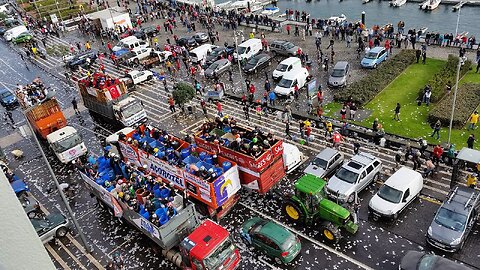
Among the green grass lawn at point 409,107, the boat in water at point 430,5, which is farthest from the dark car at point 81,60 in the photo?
the boat in water at point 430,5

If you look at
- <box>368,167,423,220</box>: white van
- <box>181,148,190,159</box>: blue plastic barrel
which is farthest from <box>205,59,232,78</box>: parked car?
<box>368,167,423,220</box>: white van

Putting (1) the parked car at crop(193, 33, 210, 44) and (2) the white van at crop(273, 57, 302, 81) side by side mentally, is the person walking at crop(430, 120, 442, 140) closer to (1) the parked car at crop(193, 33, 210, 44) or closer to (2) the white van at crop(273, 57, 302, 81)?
(2) the white van at crop(273, 57, 302, 81)

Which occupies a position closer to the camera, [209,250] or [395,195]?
[209,250]

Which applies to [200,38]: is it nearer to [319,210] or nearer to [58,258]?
[58,258]

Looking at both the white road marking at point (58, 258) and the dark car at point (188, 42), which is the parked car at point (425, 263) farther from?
the dark car at point (188, 42)

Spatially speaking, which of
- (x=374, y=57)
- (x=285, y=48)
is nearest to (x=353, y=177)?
(x=374, y=57)

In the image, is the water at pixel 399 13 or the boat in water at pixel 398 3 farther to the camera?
the boat in water at pixel 398 3
